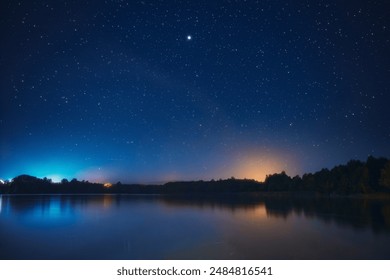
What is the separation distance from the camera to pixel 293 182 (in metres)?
110

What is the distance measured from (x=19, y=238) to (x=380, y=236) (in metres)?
17.0

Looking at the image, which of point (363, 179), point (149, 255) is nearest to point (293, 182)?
point (363, 179)

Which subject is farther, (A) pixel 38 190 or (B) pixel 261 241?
(A) pixel 38 190

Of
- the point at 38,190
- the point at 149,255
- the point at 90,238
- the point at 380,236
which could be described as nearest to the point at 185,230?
the point at 90,238

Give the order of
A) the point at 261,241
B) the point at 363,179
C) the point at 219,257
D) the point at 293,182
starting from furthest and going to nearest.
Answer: the point at 293,182, the point at 363,179, the point at 261,241, the point at 219,257

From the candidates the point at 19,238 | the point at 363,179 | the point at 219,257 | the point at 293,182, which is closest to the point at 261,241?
the point at 219,257

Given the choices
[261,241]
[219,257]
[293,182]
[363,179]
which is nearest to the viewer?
[219,257]

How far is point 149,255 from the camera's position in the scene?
11.7 meters

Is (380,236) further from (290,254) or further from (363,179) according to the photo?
(363,179)
